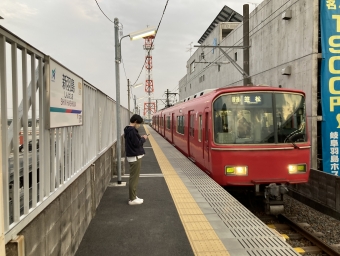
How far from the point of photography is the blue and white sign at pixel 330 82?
10.9 metres

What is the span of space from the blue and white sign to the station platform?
282 inches

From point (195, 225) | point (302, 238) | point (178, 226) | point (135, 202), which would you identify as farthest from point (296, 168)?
point (135, 202)

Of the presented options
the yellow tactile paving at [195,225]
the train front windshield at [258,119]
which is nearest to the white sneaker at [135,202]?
the yellow tactile paving at [195,225]

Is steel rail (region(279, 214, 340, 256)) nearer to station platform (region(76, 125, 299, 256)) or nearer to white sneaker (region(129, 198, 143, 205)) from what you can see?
station platform (region(76, 125, 299, 256))

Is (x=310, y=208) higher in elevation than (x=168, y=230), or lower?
lower

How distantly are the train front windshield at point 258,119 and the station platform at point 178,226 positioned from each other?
4.03 ft

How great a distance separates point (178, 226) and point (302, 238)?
10.4 ft

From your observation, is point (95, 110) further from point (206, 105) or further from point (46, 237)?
point (46, 237)

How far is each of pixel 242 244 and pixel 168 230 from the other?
1051mm

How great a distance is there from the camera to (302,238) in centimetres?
577

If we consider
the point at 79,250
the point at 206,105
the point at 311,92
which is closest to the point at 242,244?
the point at 79,250

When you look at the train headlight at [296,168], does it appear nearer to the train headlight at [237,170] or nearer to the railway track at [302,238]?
the train headlight at [237,170]

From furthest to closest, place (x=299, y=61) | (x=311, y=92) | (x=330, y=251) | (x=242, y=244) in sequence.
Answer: (x=299, y=61) → (x=311, y=92) → (x=330, y=251) → (x=242, y=244)

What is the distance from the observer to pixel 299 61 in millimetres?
12125
